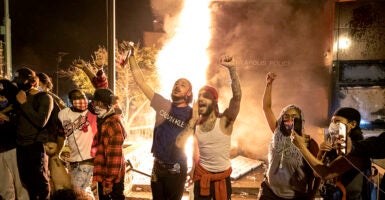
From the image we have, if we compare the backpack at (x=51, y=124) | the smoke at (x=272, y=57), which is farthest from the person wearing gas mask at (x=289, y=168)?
the smoke at (x=272, y=57)

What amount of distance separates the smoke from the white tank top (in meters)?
7.33

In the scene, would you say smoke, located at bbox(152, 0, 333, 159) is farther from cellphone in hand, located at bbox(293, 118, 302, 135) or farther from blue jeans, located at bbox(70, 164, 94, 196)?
blue jeans, located at bbox(70, 164, 94, 196)

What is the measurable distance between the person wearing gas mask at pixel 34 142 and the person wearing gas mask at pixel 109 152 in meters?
1.10

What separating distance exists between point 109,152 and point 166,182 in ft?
2.75

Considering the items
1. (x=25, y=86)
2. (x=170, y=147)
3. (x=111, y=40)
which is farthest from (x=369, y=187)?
(x=25, y=86)

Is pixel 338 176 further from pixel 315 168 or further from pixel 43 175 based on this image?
pixel 43 175

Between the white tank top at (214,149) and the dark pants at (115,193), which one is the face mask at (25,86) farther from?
the white tank top at (214,149)

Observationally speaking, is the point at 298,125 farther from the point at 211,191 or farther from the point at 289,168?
the point at 211,191

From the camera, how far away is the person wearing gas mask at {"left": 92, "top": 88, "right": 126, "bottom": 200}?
4.54 meters

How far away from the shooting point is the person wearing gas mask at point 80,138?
16.0 feet

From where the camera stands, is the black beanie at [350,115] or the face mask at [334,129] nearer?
the face mask at [334,129]

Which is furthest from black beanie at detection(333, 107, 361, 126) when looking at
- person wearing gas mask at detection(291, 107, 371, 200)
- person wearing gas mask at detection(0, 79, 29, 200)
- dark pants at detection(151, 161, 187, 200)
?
person wearing gas mask at detection(0, 79, 29, 200)

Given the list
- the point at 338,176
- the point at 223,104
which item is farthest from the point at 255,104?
the point at 338,176

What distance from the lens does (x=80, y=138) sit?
16.1ft
